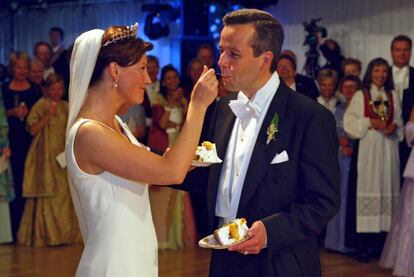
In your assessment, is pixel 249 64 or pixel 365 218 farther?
pixel 365 218

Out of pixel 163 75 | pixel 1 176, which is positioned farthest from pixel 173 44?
pixel 1 176

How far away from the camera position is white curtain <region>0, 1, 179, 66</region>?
10867 millimetres

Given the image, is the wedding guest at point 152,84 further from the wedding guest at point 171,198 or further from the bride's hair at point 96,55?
the bride's hair at point 96,55

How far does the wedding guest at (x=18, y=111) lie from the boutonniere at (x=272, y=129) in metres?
4.90

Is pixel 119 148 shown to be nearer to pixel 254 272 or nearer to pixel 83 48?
pixel 83 48

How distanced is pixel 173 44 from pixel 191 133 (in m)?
8.00

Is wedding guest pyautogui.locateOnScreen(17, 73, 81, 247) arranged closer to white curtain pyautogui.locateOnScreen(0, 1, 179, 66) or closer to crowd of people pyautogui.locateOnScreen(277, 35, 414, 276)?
crowd of people pyautogui.locateOnScreen(277, 35, 414, 276)

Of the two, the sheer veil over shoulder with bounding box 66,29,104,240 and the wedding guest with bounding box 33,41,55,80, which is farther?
the wedding guest with bounding box 33,41,55,80

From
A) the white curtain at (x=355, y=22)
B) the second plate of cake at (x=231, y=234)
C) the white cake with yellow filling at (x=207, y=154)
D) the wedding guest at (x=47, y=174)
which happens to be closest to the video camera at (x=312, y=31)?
the white curtain at (x=355, y=22)

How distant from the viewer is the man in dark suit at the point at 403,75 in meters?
6.40

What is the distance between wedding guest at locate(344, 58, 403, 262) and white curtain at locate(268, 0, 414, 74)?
203 cm

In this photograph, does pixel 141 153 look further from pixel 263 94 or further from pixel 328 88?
pixel 328 88

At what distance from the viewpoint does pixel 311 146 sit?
8.21 ft

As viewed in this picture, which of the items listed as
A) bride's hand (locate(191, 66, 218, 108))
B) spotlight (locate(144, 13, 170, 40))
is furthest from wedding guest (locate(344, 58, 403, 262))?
spotlight (locate(144, 13, 170, 40))
